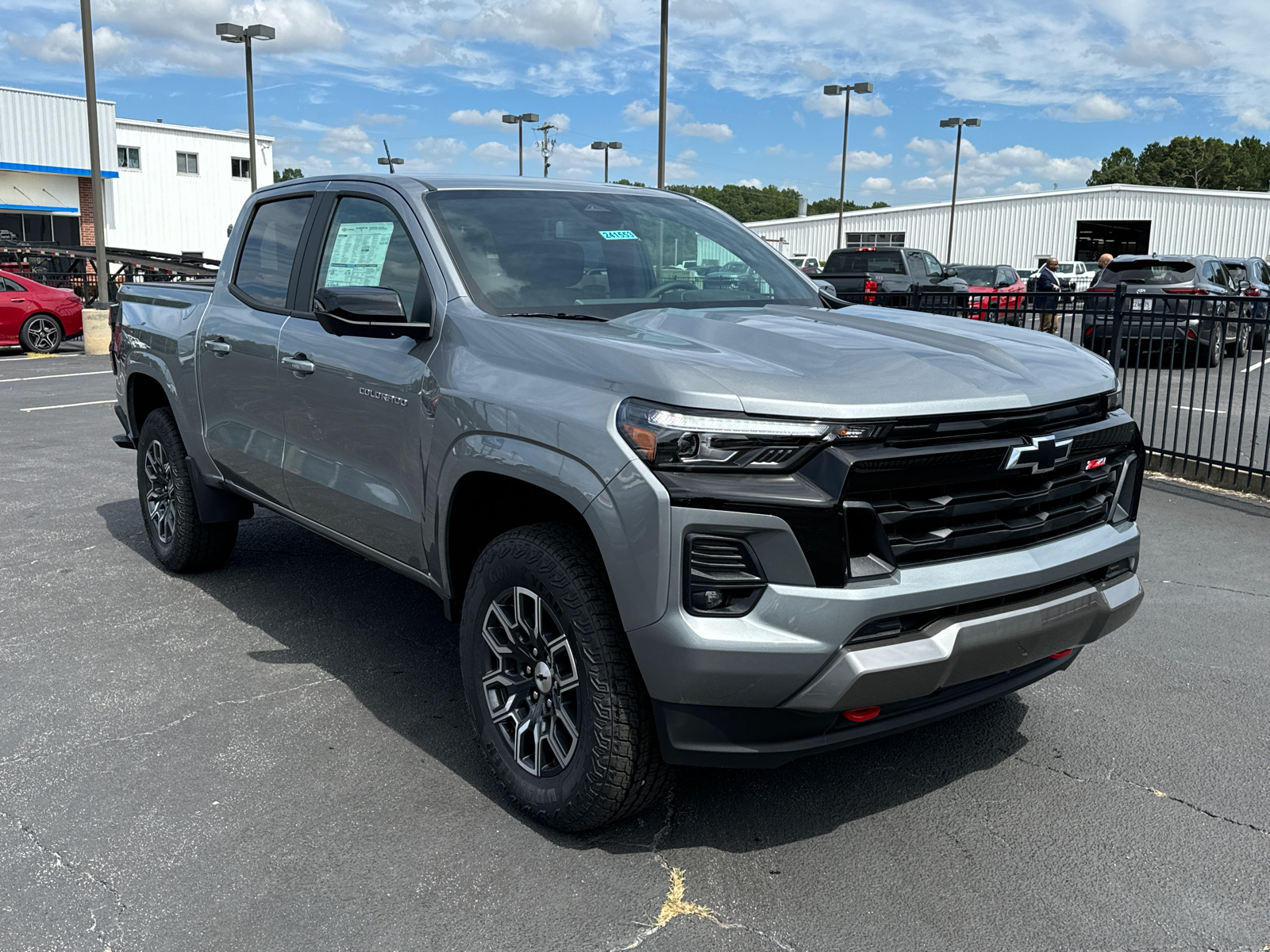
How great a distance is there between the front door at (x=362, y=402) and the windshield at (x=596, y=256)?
232 mm

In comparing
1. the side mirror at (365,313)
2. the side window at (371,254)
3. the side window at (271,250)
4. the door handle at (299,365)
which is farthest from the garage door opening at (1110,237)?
the side mirror at (365,313)

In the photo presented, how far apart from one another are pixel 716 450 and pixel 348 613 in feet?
9.99

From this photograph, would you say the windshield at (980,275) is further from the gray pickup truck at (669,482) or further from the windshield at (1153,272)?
the gray pickup truck at (669,482)

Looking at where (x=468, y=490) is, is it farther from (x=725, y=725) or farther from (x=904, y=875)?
A: (x=904, y=875)

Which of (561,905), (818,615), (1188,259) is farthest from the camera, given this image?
(1188,259)

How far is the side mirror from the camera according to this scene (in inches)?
141

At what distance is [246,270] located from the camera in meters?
5.11

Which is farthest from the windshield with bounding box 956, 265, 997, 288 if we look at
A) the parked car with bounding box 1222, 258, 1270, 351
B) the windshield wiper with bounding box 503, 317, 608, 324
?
the windshield wiper with bounding box 503, 317, 608, 324

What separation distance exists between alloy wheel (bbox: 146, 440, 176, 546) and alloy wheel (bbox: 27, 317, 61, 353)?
1500cm

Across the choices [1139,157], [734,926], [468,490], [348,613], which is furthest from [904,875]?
[1139,157]

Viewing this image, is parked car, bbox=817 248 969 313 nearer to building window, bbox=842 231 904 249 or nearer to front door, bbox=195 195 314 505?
front door, bbox=195 195 314 505

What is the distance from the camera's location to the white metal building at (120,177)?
42125 mm

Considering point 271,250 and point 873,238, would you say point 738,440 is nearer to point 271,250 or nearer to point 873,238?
point 271,250

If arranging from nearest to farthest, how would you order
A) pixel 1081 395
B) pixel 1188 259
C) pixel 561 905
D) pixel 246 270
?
pixel 561 905, pixel 1081 395, pixel 246 270, pixel 1188 259
